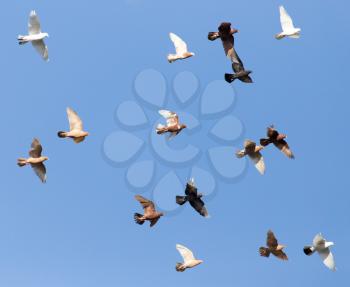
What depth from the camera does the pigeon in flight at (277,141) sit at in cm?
3012

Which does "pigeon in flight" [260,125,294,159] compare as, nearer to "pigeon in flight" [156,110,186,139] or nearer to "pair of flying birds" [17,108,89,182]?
"pigeon in flight" [156,110,186,139]

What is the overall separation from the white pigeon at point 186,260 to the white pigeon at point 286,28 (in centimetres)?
847

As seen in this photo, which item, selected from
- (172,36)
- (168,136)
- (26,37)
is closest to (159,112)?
(168,136)

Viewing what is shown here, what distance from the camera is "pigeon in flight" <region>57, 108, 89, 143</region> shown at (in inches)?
1147

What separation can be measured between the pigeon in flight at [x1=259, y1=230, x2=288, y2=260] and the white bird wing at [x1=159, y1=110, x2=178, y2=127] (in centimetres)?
525

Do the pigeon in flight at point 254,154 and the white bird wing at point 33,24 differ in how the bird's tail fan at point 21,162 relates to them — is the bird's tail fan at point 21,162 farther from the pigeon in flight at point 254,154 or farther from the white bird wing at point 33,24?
the pigeon in flight at point 254,154

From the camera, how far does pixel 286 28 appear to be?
101ft

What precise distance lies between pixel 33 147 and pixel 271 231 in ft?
29.2

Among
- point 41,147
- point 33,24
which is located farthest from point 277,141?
point 33,24

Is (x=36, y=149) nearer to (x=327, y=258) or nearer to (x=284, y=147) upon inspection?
(x=284, y=147)

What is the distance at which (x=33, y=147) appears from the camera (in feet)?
96.1

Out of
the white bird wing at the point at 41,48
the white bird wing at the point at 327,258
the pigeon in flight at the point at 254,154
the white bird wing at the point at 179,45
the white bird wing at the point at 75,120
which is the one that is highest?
the white bird wing at the point at 41,48

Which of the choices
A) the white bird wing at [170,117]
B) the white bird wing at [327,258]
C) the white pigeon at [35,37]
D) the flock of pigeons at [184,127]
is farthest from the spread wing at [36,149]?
the white bird wing at [327,258]

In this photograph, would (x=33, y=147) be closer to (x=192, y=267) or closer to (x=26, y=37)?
(x=26, y=37)
